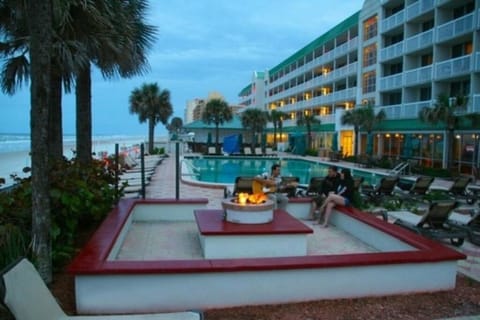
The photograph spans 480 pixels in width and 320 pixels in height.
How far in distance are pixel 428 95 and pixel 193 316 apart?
2743cm

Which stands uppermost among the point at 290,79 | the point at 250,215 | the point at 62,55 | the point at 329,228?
the point at 290,79

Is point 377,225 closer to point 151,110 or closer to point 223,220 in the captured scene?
point 223,220

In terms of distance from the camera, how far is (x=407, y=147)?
2820 cm

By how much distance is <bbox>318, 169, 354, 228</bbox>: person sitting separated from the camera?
339 inches

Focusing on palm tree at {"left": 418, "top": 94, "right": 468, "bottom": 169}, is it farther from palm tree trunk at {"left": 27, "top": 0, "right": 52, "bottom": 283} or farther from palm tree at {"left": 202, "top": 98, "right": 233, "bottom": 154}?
palm tree at {"left": 202, "top": 98, "right": 233, "bottom": 154}

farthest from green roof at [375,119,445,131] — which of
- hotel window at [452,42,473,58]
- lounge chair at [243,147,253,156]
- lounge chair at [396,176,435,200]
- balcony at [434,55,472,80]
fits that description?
lounge chair at [396,176,435,200]

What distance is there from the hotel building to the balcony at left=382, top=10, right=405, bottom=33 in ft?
0.23

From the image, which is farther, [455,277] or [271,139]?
[271,139]

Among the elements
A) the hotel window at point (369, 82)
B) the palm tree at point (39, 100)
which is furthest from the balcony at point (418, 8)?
the palm tree at point (39, 100)

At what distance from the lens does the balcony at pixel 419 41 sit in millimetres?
25812

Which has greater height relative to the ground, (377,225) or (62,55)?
(62,55)

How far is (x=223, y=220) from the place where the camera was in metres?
7.36

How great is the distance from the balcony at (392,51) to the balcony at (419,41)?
90 cm

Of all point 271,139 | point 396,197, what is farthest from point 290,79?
point 396,197
